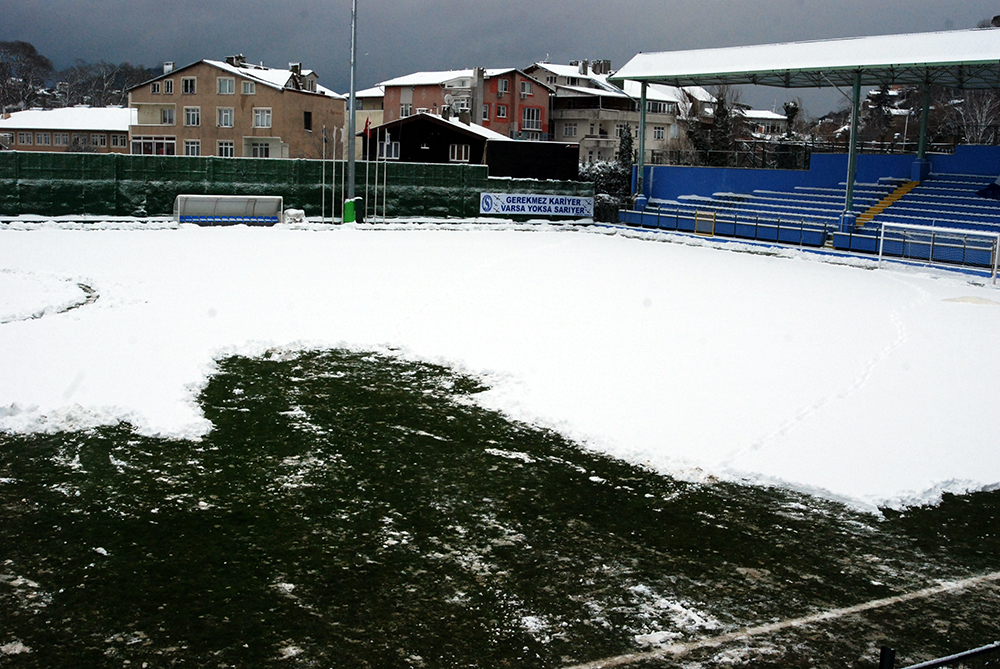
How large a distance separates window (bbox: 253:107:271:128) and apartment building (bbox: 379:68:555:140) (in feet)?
56.9

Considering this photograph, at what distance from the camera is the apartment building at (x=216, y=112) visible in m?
71.9

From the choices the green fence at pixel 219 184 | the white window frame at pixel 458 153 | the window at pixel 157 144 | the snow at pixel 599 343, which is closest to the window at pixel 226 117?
the window at pixel 157 144

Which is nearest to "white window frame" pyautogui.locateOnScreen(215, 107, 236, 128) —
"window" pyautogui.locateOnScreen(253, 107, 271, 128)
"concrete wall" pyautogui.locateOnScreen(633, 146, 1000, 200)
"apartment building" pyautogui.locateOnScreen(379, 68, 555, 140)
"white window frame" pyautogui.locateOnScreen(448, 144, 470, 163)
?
"window" pyautogui.locateOnScreen(253, 107, 271, 128)

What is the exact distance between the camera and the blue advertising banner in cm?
4234

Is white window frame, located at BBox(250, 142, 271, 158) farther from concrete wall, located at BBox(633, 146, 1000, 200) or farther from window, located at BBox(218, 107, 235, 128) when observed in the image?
concrete wall, located at BBox(633, 146, 1000, 200)

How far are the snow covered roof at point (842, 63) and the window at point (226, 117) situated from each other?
38.8 meters

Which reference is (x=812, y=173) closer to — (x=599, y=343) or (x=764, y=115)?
(x=599, y=343)

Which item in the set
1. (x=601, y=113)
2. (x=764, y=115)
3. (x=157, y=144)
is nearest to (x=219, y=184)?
(x=157, y=144)

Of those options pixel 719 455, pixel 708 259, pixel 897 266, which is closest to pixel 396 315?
pixel 719 455

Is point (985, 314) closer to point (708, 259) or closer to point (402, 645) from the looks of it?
point (708, 259)

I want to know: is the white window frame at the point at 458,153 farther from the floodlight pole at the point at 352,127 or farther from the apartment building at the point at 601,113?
the apartment building at the point at 601,113

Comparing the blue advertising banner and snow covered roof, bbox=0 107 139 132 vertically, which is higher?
snow covered roof, bbox=0 107 139 132

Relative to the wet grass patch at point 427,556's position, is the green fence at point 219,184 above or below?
above

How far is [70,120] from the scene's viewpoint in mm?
93688
